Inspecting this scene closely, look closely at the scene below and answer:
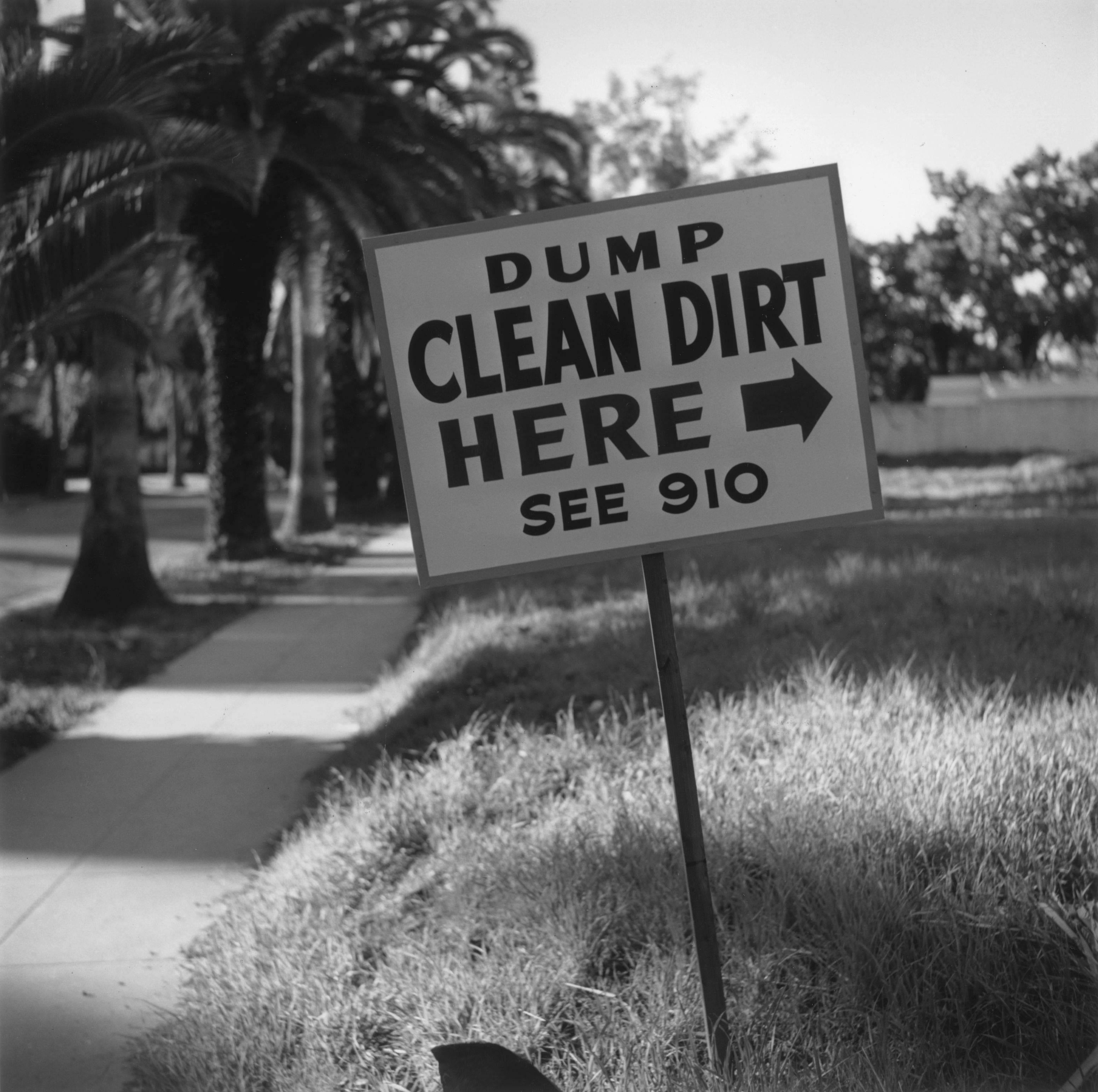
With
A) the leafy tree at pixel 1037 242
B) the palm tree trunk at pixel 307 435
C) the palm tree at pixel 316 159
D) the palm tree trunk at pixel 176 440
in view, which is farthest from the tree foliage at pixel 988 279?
the palm tree trunk at pixel 176 440

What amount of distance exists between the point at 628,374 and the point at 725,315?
237mm

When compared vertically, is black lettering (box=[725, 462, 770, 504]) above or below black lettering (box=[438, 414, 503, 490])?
below

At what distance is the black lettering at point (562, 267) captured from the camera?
2.76 meters

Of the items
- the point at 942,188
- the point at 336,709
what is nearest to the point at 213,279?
the point at 336,709

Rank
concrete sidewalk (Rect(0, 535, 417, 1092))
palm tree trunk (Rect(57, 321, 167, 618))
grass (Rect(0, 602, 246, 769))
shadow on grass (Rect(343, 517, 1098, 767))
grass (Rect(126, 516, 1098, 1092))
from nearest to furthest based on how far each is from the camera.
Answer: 1. grass (Rect(126, 516, 1098, 1092))
2. concrete sidewalk (Rect(0, 535, 417, 1092))
3. shadow on grass (Rect(343, 517, 1098, 767))
4. grass (Rect(0, 602, 246, 769))
5. palm tree trunk (Rect(57, 321, 167, 618))

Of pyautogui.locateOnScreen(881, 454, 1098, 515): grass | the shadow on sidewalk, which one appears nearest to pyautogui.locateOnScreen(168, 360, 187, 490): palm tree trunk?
pyautogui.locateOnScreen(881, 454, 1098, 515): grass

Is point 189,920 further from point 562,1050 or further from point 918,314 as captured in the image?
point 918,314

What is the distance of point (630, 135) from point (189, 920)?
887 inches

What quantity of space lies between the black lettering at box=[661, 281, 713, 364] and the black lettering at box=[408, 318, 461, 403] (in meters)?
0.46

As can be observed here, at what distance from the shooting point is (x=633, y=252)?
9.04 ft

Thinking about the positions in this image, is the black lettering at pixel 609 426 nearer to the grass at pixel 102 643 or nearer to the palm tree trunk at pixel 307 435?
the grass at pixel 102 643

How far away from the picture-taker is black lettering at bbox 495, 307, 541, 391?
109 inches

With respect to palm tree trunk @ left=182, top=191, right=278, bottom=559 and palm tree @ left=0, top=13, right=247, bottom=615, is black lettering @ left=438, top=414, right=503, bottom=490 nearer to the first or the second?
palm tree @ left=0, top=13, right=247, bottom=615

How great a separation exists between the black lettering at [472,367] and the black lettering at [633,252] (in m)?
0.32
